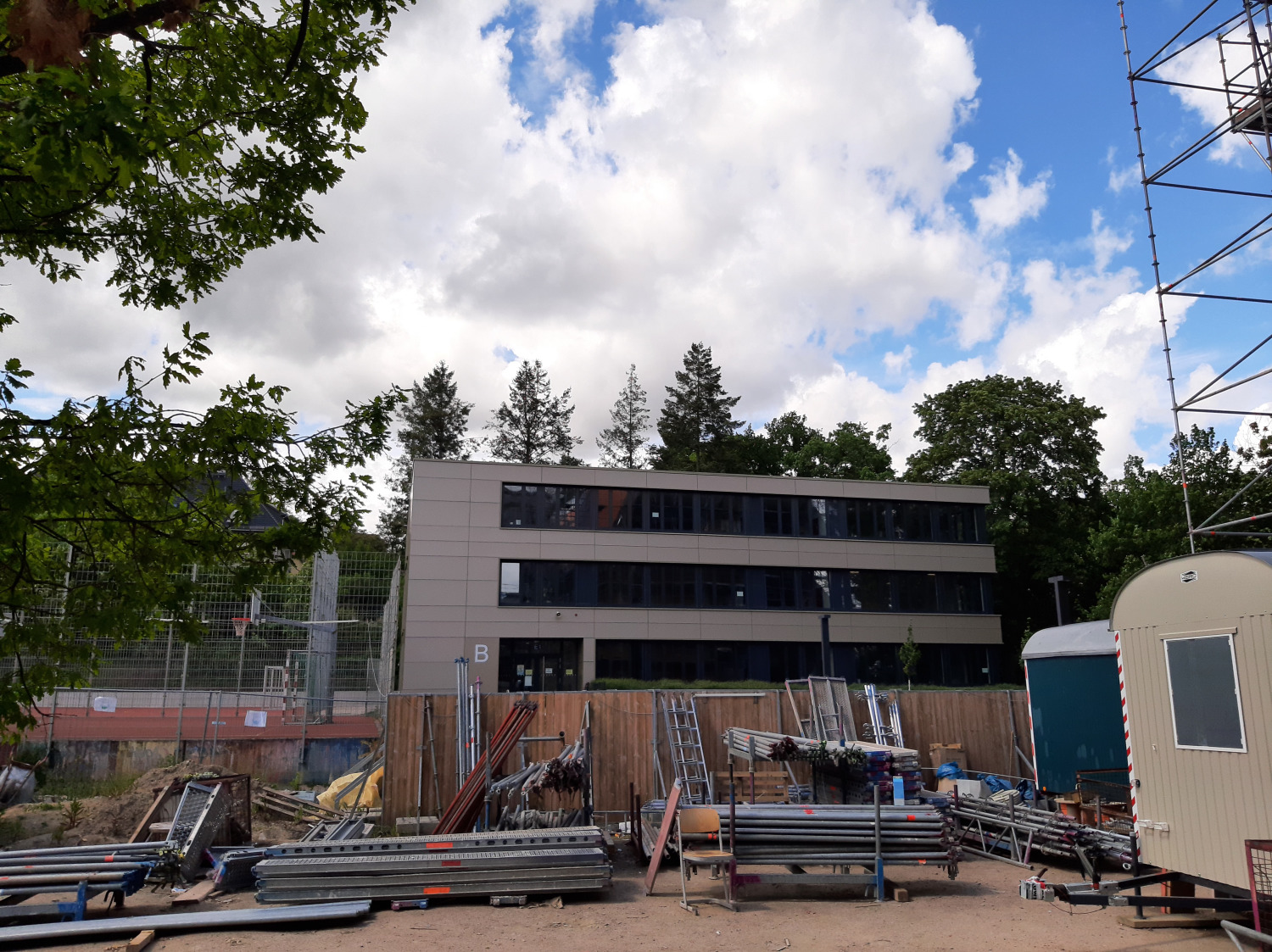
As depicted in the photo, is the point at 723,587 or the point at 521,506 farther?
the point at 723,587

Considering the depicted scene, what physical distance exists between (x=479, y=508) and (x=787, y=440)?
3686 cm

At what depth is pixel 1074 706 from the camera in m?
16.2

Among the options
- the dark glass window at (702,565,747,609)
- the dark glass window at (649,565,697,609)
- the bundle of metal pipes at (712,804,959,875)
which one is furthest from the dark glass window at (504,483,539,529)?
the bundle of metal pipes at (712,804,959,875)

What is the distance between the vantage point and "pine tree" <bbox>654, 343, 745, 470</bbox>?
64.2 m

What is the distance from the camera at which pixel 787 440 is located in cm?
6475

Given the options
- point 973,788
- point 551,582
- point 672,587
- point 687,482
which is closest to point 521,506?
point 551,582

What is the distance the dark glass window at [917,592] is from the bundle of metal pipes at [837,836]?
2504 cm

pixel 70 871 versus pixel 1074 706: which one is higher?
pixel 1074 706

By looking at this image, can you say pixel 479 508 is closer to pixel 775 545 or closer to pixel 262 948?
pixel 775 545

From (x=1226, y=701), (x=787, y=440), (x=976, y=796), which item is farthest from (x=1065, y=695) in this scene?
(x=787, y=440)

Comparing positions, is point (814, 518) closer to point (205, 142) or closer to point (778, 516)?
point (778, 516)

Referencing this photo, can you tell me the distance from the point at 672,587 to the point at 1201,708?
2535cm

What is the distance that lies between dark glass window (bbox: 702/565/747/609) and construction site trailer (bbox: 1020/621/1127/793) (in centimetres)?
1764

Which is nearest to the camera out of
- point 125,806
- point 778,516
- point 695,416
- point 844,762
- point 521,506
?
point 844,762
